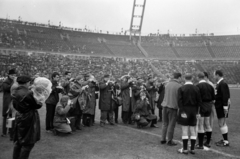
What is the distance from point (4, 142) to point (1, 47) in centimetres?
3181

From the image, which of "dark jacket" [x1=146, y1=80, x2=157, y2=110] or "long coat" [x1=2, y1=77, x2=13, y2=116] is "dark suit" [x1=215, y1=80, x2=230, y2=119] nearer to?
"dark jacket" [x1=146, y1=80, x2=157, y2=110]

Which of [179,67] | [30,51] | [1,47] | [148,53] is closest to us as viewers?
[1,47]

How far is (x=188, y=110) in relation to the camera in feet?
17.5

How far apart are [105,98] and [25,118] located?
4707 millimetres

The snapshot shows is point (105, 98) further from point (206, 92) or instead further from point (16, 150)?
point (16, 150)

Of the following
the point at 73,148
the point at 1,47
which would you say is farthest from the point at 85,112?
the point at 1,47

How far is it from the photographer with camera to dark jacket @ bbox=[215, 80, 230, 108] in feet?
12.7

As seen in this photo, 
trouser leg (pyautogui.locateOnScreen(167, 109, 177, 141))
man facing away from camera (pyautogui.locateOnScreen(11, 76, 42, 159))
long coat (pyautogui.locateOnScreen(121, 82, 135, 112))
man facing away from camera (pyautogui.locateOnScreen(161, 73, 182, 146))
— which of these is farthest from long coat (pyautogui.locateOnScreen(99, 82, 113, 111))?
man facing away from camera (pyautogui.locateOnScreen(11, 76, 42, 159))

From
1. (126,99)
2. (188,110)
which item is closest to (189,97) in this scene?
(188,110)

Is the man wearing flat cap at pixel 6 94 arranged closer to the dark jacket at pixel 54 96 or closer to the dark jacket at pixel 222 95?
the dark jacket at pixel 54 96

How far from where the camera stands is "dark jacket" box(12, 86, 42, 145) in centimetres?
367

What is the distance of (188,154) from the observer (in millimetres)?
5219

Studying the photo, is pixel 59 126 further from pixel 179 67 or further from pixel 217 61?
pixel 217 61

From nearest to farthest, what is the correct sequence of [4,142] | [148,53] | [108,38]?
[4,142] < [148,53] < [108,38]
